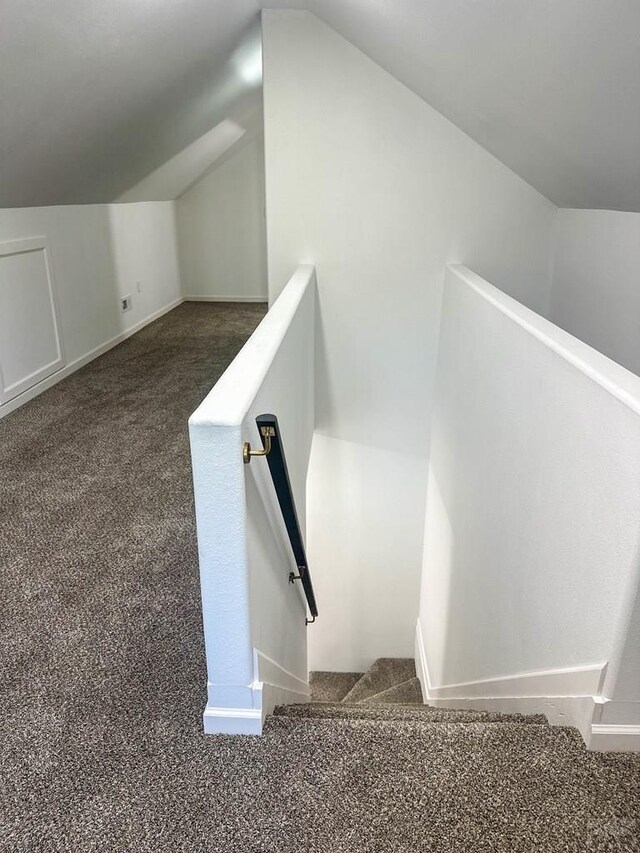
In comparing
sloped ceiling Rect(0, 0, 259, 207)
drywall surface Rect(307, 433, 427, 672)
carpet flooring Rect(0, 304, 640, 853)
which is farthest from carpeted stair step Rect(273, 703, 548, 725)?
sloped ceiling Rect(0, 0, 259, 207)

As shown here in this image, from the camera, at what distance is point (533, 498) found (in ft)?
5.52

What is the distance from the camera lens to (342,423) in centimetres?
381

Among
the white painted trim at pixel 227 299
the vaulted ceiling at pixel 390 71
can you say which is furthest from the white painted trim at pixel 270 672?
the white painted trim at pixel 227 299

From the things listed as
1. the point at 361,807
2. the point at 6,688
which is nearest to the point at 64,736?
the point at 6,688

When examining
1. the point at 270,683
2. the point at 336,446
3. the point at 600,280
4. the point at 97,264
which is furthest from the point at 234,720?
the point at 97,264

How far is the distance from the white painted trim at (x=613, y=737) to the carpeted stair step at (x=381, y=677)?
9.09ft

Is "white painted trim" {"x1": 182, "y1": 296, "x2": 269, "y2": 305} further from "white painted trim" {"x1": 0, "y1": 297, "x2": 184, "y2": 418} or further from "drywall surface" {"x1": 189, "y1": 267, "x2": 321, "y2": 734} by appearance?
"drywall surface" {"x1": 189, "y1": 267, "x2": 321, "y2": 734}

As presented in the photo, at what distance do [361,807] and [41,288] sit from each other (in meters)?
3.41

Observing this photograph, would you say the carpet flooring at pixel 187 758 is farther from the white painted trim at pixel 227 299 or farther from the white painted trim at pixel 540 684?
the white painted trim at pixel 227 299

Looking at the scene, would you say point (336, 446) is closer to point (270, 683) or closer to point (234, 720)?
point (270, 683)

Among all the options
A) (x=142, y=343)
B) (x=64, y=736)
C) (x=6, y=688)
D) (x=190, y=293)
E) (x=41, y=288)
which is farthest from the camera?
(x=190, y=293)

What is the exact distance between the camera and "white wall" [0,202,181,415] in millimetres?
3750

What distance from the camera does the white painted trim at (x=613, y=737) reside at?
1.29 metres

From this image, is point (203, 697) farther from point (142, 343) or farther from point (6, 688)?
point (142, 343)
